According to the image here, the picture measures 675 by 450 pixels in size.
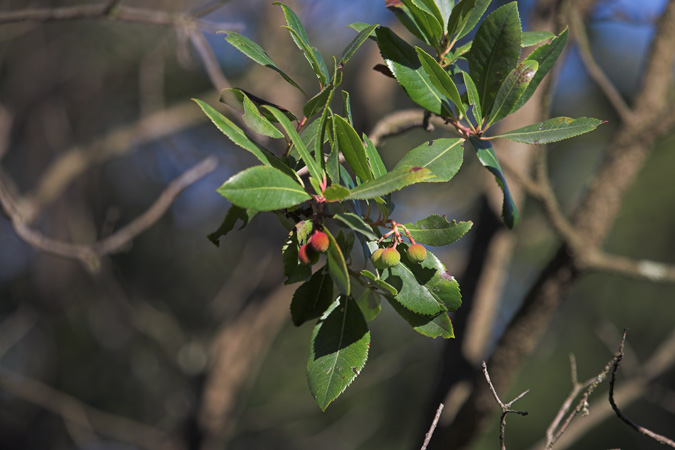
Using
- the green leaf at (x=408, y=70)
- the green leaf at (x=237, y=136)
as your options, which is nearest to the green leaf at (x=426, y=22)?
the green leaf at (x=408, y=70)

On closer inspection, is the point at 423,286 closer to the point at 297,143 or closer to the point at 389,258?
the point at 389,258

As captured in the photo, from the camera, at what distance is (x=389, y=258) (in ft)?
1.83

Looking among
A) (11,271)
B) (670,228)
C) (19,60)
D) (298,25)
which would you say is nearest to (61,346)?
(11,271)

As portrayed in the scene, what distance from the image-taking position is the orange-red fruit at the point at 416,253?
59cm

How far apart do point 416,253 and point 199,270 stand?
4.74 m

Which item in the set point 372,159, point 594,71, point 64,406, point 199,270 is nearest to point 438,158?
point 372,159

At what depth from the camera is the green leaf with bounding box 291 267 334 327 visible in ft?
2.16

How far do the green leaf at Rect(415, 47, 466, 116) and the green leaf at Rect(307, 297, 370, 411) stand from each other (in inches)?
10.1

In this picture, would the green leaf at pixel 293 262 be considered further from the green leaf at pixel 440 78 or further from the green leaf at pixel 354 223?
the green leaf at pixel 440 78

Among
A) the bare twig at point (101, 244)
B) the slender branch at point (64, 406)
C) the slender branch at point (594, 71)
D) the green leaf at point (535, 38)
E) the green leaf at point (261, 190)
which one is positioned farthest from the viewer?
the slender branch at point (64, 406)

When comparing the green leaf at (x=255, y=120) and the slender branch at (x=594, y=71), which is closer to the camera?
the green leaf at (x=255, y=120)

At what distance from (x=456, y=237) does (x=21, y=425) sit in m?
3.99

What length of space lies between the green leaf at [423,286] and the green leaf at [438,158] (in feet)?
0.29

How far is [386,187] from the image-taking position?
1.73 feet
